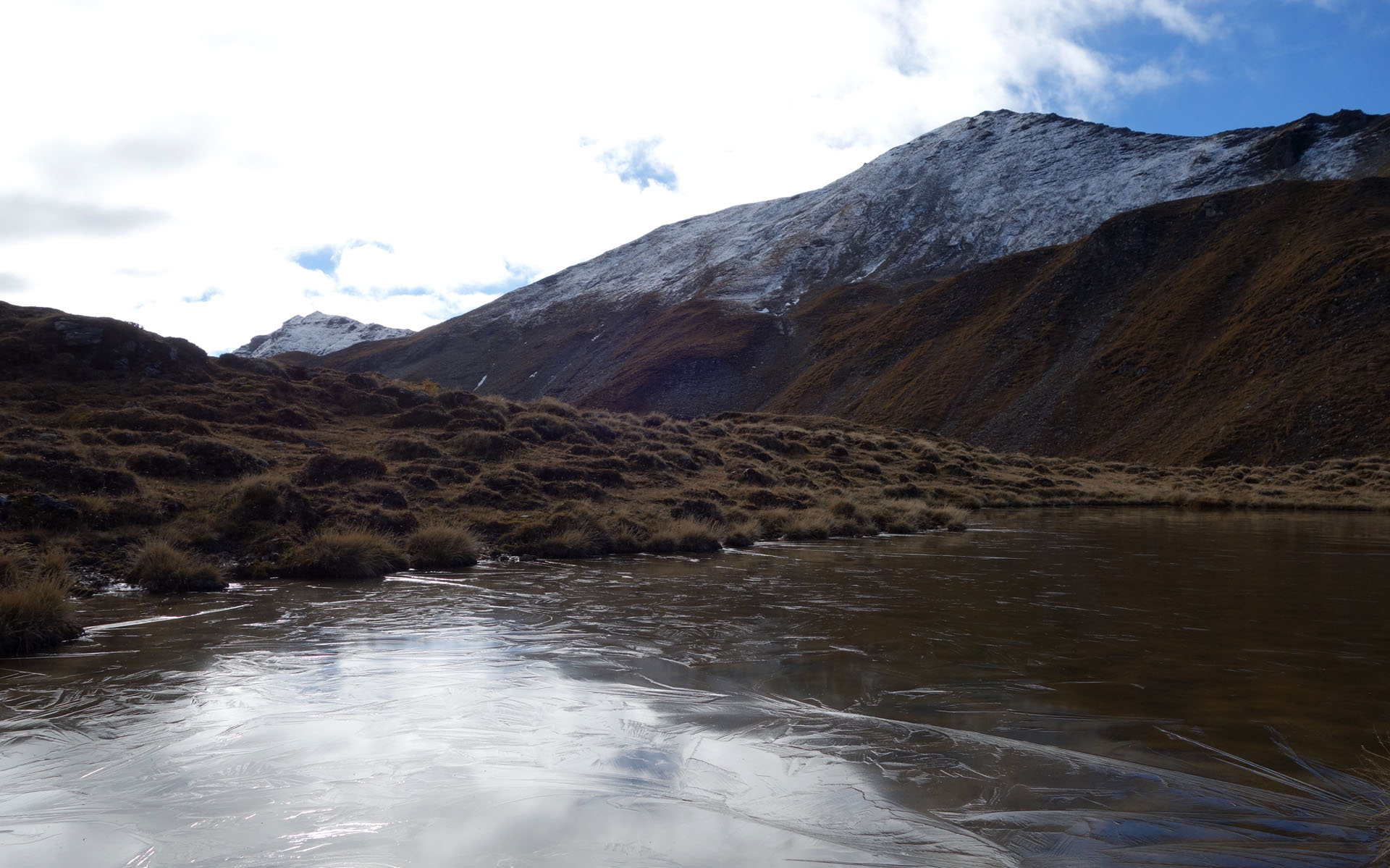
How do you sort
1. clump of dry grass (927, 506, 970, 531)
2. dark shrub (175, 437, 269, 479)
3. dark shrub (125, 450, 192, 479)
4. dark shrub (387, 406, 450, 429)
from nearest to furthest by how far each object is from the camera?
1. dark shrub (125, 450, 192, 479)
2. dark shrub (175, 437, 269, 479)
3. clump of dry grass (927, 506, 970, 531)
4. dark shrub (387, 406, 450, 429)

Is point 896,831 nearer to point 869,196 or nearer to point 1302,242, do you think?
point 1302,242

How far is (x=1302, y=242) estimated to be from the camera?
60.0 m

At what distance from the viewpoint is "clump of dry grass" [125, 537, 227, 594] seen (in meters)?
11.3

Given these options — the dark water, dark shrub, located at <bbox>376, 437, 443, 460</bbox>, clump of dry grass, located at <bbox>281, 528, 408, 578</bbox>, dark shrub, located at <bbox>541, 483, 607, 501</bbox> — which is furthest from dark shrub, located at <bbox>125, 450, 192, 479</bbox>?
dark shrub, located at <bbox>541, 483, 607, 501</bbox>

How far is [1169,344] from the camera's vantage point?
5972 cm

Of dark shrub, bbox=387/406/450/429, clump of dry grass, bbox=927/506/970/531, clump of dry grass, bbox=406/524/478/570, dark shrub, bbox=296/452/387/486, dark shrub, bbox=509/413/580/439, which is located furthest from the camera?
dark shrub, bbox=509/413/580/439

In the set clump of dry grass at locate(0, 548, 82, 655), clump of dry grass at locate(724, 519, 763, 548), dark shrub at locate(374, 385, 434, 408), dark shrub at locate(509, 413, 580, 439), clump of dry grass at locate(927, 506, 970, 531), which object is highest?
dark shrub at locate(374, 385, 434, 408)

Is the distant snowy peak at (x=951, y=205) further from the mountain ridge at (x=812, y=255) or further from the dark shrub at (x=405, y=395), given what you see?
the dark shrub at (x=405, y=395)

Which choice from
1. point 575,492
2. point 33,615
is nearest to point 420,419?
point 575,492

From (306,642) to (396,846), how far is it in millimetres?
5087

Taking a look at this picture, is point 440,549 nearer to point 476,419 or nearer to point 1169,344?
point 476,419

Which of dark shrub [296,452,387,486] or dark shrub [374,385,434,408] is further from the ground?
dark shrub [374,385,434,408]

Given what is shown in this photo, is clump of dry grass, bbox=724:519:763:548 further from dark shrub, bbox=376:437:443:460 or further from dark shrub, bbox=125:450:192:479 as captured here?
dark shrub, bbox=125:450:192:479

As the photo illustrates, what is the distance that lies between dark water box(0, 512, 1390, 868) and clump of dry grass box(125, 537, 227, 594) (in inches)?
25.7
